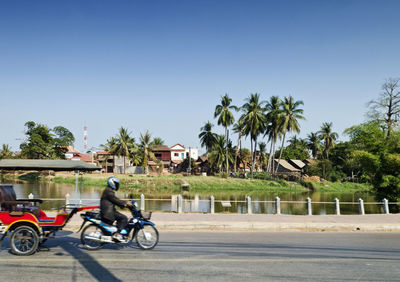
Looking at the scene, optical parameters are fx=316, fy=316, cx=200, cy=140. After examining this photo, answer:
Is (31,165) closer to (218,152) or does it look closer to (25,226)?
(25,226)

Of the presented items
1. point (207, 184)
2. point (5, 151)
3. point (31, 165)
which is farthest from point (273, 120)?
point (5, 151)

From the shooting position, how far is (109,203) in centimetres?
813

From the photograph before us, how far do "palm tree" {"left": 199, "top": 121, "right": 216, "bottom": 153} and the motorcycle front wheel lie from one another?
212 feet

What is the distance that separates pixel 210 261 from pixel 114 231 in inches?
102

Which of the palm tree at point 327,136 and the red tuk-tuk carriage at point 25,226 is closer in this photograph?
the red tuk-tuk carriage at point 25,226

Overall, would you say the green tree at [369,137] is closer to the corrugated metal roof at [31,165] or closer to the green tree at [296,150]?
the corrugated metal roof at [31,165]

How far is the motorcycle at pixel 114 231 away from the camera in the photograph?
8.02 metres

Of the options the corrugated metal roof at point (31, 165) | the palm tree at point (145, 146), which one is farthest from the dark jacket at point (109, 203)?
the palm tree at point (145, 146)

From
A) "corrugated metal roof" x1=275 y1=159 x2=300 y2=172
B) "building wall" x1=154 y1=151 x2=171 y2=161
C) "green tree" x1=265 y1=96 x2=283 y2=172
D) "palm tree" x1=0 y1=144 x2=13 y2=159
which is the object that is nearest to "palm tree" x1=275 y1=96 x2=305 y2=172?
"green tree" x1=265 y1=96 x2=283 y2=172

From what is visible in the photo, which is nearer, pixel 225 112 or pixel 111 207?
pixel 111 207

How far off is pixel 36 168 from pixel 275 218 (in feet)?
38.3

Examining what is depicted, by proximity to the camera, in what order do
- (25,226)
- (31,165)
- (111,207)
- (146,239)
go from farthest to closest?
(31,165) < (146,239) < (111,207) < (25,226)

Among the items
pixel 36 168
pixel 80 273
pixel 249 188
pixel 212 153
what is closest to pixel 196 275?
pixel 80 273

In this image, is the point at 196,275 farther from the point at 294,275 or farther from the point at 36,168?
the point at 36,168
